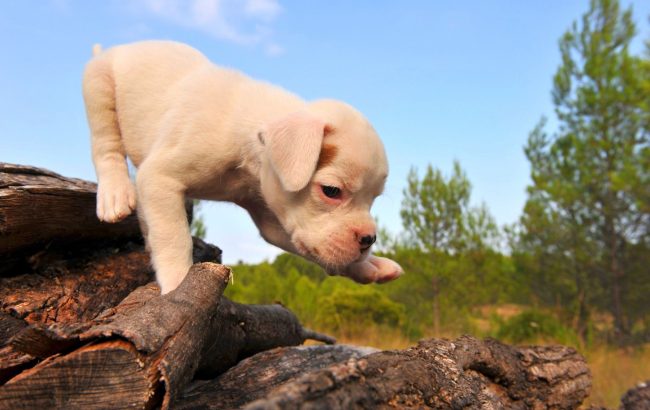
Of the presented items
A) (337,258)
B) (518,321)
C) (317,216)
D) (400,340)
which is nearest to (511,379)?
(337,258)

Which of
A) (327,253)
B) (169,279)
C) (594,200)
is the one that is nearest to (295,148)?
(327,253)

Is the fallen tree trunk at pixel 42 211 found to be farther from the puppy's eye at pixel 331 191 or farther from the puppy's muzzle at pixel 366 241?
the puppy's muzzle at pixel 366 241

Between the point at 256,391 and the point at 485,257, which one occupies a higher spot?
the point at 485,257

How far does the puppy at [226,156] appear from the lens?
265 centimetres

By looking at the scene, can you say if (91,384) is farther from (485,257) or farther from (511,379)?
(485,257)

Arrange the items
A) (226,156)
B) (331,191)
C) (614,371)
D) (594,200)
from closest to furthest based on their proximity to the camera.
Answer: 1. (331,191)
2. (226,156)
3. (614,371)
4. (594,200)

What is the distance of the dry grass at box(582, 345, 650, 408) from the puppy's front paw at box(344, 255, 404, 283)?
5.14 metres

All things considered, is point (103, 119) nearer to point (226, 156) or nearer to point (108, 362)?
point (226, 156)

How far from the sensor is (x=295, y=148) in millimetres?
2557

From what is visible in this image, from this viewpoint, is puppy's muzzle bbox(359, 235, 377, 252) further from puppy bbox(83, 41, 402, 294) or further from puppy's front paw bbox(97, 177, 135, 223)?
puppy's front paw bbox(97, 177, 135, 223)

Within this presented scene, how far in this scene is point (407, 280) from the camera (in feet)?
51.0

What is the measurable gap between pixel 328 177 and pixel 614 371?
33.4 ft

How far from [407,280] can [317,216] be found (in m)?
13.2

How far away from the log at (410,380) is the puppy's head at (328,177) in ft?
2.05
